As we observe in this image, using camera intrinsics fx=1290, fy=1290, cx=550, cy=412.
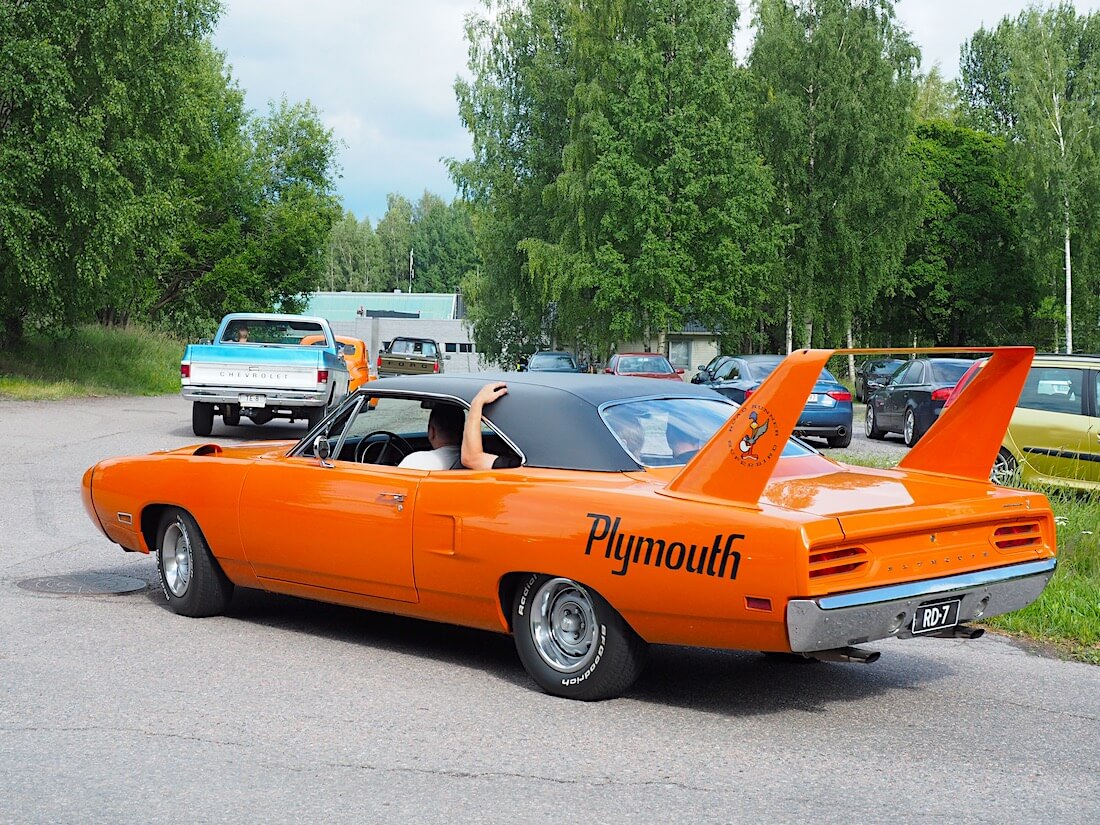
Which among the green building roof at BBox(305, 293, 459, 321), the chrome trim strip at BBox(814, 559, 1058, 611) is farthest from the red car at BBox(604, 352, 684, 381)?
the green building roof at BBox(305, 293, 459, 321)

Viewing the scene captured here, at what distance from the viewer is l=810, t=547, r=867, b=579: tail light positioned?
4832 millimetres

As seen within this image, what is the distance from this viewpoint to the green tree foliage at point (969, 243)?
201 ft

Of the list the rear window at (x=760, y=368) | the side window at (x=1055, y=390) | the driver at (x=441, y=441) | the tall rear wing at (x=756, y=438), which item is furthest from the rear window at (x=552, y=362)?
the tall rear wing at (x=756, y=438)

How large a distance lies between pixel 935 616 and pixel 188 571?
4.19 meters

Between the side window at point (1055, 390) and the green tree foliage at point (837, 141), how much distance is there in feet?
125

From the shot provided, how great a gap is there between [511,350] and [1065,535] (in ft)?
178

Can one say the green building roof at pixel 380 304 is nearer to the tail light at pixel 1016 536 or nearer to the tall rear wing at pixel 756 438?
the tail light at pixel 1016 536

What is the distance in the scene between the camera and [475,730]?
510cm

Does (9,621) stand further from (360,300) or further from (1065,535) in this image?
(360,300)

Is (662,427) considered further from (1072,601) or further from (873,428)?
(873,428)

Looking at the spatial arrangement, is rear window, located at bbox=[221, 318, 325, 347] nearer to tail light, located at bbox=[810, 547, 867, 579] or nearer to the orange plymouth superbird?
the orange plymouth superbird

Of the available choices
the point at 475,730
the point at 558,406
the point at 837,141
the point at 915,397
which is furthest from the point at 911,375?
the point at 837,141

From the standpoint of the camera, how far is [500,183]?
52.6 m

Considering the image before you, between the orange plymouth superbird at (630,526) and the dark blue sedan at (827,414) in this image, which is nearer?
the orange plymouth superbird at (630,526)
